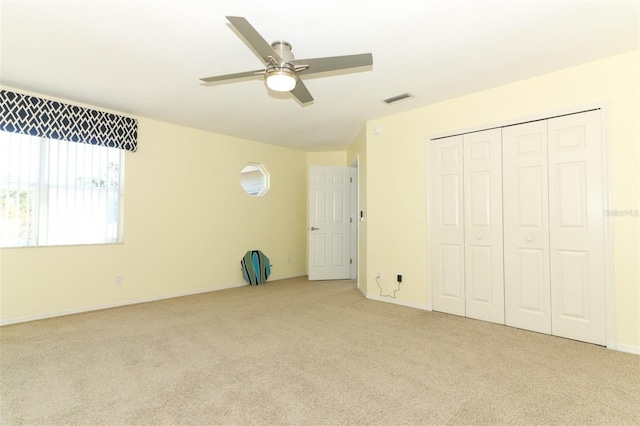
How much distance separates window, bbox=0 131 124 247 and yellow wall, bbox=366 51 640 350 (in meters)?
3.32

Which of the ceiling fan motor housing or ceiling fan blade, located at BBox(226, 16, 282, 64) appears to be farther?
the ceiling fan motor housing

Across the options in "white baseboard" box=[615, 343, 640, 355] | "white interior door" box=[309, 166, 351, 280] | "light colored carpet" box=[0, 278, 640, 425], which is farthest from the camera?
"white interior door" box=[309, 166, 351, 280]

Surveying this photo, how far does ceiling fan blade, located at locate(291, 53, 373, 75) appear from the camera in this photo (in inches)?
77.2

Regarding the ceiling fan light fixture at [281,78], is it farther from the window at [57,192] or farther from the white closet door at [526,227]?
the window at [57,192]

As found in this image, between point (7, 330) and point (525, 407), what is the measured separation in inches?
171

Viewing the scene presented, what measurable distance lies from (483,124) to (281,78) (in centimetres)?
233

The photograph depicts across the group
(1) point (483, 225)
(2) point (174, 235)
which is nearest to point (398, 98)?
(1) point (483, 225)

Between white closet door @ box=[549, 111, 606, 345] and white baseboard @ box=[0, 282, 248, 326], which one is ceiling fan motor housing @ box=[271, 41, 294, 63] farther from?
white baseboard @ box=[0, 282, 248, 326]

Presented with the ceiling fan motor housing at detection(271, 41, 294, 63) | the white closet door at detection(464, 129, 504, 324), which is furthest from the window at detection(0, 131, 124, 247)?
the white closet door at detection(464, 129, 504, 324)

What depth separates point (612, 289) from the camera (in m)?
2.62

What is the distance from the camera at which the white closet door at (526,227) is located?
298cm

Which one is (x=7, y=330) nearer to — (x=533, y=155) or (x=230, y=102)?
(x=230, y=102)

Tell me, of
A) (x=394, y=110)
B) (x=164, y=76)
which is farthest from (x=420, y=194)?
(x=164, y=76)

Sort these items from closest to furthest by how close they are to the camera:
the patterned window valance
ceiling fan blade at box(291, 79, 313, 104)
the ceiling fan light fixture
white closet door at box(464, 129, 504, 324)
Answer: the ceiling fan light fixture < ceiling fan blade at box(291, 79, 313, 104) < the patterned window valance < white closet door at box(464, 129, 504, 324)
